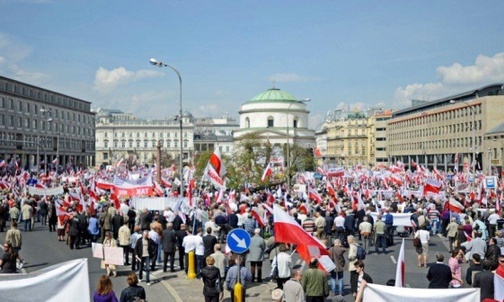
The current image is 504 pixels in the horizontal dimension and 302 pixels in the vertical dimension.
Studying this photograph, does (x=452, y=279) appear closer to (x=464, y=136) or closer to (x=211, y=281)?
(x=211, y=281)

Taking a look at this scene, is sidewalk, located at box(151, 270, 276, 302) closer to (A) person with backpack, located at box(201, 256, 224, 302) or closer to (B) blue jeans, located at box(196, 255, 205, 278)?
(B) blue jeans, located at box(196, 255, 205, 278)

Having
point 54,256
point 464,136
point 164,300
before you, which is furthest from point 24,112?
point 164,300

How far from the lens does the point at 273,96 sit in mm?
136750

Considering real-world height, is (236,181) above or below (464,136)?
below

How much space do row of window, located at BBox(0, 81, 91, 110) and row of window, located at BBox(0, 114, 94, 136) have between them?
13.0ft

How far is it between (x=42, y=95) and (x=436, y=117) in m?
67.6

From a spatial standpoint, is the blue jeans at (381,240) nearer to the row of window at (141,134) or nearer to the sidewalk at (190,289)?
the sidewalk at (190,289)

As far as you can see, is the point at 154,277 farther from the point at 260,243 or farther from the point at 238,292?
the point at 238,292

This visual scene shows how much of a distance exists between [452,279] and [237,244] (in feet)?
15.0

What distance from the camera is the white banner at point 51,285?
24.4ft

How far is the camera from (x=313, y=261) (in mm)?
11047

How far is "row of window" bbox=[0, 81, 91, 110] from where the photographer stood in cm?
8906

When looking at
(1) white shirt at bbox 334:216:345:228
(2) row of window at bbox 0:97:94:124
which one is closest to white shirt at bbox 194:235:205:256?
(1) white shirt at bbox 334:216:345:228

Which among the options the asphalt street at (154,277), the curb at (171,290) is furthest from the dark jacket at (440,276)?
the curb at (171,290)
